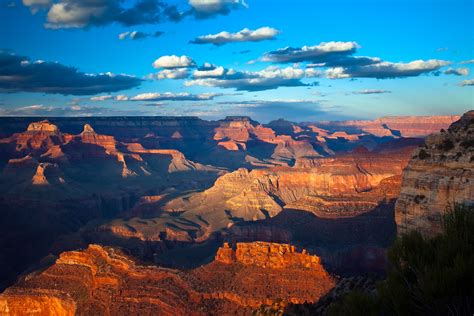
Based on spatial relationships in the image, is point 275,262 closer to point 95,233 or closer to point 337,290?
point 337,290

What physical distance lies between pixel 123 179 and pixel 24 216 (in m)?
63.9

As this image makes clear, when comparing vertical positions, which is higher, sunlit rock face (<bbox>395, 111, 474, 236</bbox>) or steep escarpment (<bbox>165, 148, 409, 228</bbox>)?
sunlit rock face (<bbox>395, 111, 474, 236</bbox>)

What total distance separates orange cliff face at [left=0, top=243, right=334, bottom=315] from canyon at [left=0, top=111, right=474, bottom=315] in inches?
4.2

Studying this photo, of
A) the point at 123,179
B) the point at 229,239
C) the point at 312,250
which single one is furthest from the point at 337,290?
the point at 123,179

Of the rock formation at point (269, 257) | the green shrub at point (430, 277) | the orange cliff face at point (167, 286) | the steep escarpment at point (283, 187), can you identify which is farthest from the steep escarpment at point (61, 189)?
Result: the green shrub at point (430, 277)

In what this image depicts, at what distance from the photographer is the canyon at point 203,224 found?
38231 mm

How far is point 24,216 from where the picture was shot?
114375mm

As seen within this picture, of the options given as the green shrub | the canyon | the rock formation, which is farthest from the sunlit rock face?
the rock formation

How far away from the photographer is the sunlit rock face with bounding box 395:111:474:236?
986 inches

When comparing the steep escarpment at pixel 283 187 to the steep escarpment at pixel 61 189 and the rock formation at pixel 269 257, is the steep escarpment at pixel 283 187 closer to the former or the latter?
the steep escarpment at pixel 61 189

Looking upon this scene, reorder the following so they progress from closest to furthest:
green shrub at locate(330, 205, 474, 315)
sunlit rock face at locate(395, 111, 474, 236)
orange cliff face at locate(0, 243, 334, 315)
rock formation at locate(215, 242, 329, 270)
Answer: green shrub at locate(330, 205, 474, 315) < sunlit rock face at locate(395, 111, 474, 236) < orange cliff face at locate(0, 243, 334, 315) < rock formation at locate(215, 242, 329, 270)

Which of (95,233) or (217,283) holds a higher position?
(217,283)

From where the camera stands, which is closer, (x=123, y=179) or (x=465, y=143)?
(x=465, y=143)

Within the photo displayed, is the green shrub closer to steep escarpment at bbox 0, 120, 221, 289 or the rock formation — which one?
the rock formation
